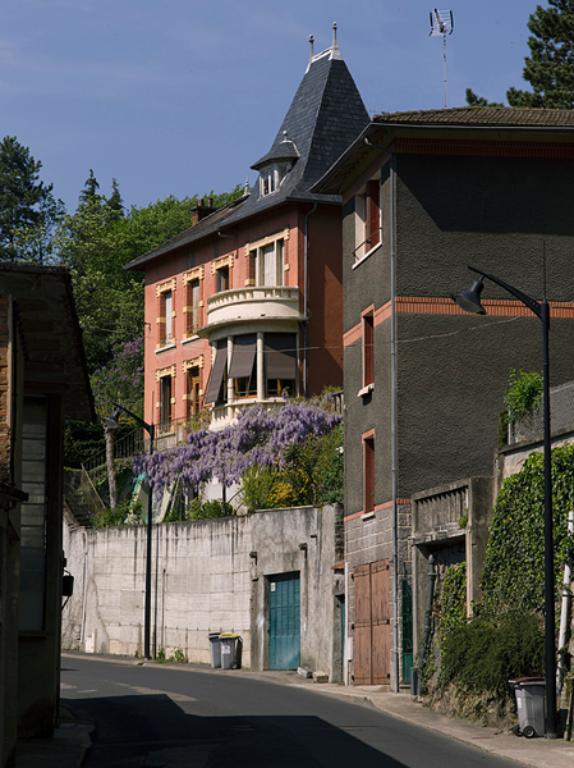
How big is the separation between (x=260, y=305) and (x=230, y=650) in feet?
45.3

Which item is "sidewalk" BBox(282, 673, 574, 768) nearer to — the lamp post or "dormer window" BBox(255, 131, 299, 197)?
the lamp post

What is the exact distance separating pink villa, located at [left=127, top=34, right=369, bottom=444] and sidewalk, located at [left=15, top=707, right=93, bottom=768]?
100 ft

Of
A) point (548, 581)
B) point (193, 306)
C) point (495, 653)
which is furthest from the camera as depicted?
point (193, 306)

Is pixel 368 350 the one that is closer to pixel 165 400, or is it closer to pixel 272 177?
pixel 272 177

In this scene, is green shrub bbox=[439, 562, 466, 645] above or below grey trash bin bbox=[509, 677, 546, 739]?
above

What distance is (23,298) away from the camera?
17391mm

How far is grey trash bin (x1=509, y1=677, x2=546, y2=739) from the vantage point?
2323 centimetres

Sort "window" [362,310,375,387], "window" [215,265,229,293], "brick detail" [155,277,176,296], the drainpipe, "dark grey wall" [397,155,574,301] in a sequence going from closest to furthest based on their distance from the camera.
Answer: the drainpipe < "dark grey wall" [397,155,574,301] < "window" [362,310,375,387] < "window" [215,265,229,293] < "brick detail" [155,277,176,296]

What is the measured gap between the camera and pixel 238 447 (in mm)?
52656

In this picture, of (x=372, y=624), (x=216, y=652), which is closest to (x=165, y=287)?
(x=216, y=652)

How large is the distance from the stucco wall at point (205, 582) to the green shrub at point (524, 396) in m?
9.24

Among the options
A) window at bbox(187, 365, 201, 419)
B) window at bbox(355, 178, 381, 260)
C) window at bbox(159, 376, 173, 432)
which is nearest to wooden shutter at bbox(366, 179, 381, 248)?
window at bbox(355, 178, 381, 260)

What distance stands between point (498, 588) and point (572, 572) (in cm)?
300

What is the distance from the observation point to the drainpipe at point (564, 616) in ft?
81.6
